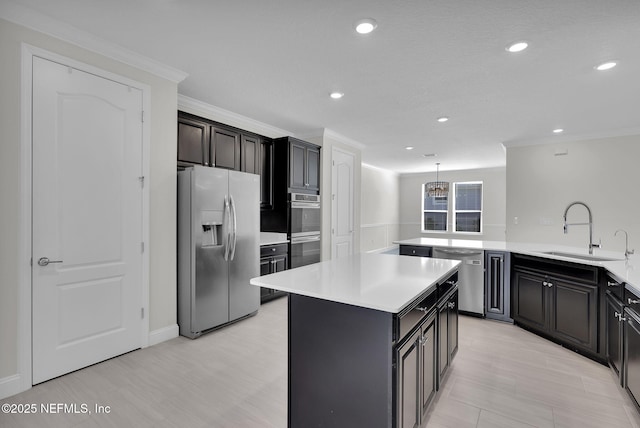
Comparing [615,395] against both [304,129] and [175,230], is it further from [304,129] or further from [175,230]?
[304,129]

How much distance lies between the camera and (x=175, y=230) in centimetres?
313

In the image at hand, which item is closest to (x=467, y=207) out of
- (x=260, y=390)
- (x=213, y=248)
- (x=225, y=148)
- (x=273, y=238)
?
(x=273, y=238)

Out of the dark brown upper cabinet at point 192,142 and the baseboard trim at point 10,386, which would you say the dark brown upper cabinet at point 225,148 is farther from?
the baseboard trim at point 10,386

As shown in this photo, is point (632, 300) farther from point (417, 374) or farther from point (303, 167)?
point (303, 167)

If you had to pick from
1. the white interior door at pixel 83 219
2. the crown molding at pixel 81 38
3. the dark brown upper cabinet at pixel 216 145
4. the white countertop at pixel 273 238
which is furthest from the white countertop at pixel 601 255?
the crown molding at pixel 81 38

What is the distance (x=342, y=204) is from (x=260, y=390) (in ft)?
12.7

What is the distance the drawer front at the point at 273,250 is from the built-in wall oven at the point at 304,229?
137mm

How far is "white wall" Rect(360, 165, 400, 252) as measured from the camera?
877cm

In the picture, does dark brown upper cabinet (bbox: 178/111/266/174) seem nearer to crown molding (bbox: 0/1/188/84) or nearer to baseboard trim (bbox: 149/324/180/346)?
crown molding (bbox: 0/1/188/84)

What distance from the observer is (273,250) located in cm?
433

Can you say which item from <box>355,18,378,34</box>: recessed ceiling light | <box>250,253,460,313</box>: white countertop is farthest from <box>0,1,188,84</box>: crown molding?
<box>250,253,460,313</box>: white countertop

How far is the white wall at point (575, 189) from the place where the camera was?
15.7 ft

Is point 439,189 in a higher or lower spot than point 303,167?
lower

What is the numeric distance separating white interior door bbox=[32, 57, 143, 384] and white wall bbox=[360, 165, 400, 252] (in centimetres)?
634
